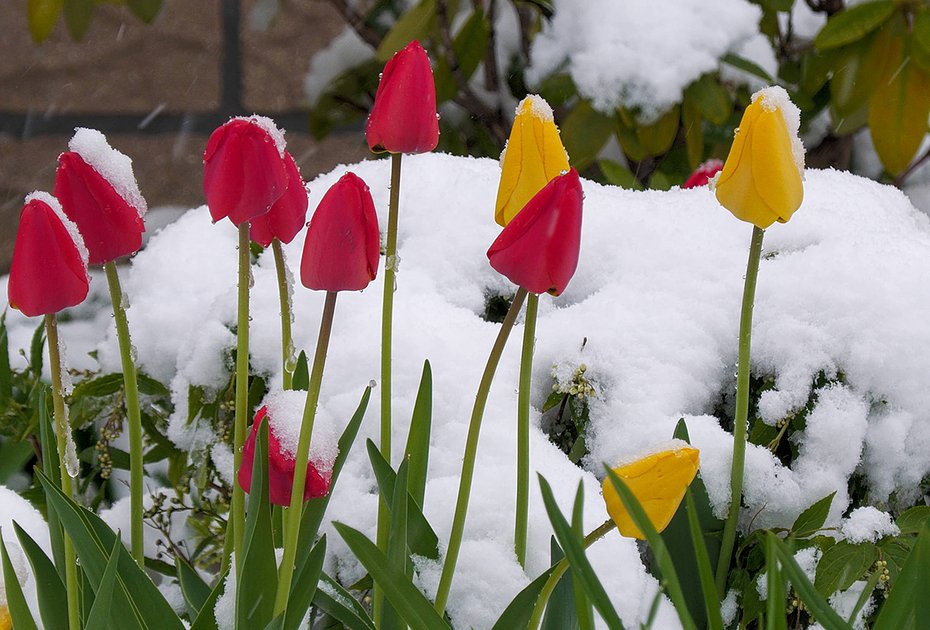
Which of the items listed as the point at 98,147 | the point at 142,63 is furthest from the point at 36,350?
the point at 142,63

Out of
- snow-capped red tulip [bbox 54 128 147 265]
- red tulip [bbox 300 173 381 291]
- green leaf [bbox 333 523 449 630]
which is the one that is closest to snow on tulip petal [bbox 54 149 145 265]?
snow-capped red tulip [bbox 54 128 147 265]

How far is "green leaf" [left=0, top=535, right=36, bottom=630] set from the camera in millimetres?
619

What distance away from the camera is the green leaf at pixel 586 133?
65.7 inches

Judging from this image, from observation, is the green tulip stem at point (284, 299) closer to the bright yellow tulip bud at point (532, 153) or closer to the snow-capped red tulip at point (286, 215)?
the snow-capped red tulip at point (286, 215)

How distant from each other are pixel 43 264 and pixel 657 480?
0.37 meters

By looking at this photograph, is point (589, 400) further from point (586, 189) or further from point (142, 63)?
point (142, 63)

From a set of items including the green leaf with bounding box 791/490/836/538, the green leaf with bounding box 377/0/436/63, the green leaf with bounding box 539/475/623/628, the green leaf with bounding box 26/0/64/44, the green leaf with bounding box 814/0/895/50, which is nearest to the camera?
the green leaf with bounding box 539/475/623/628

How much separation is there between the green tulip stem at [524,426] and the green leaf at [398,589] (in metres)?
0.12

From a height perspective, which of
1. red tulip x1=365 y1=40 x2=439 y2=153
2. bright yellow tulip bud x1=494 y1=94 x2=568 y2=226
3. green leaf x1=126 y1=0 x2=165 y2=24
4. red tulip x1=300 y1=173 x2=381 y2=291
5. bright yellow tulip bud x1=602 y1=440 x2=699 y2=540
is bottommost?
bright yellow tulip bud x1=602 y1=440 x2=699 y2=540

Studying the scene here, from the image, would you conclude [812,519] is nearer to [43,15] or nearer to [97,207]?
[97,207]

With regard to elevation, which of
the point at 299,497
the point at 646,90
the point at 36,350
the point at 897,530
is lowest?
the point at 897,530

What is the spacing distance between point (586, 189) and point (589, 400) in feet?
1.33

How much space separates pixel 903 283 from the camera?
37.6 inches

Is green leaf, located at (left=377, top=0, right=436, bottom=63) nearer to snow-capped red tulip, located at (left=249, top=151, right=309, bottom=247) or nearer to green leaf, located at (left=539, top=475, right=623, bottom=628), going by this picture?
snow-capped red tulip, located at (left=249, top=151, right=309, bottom=247)
